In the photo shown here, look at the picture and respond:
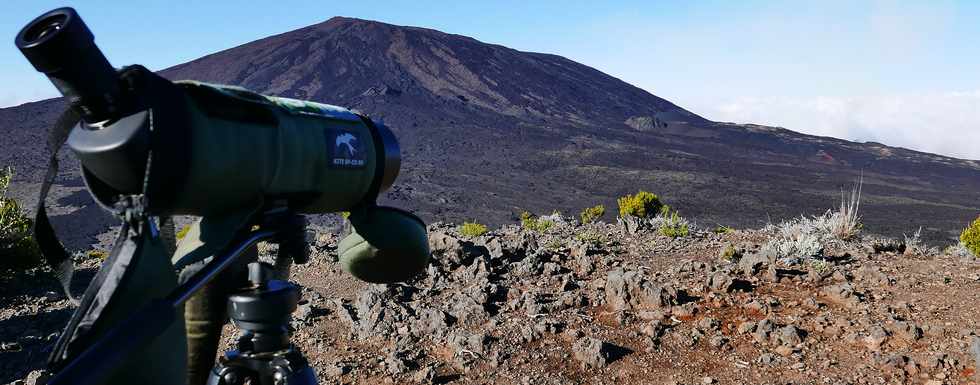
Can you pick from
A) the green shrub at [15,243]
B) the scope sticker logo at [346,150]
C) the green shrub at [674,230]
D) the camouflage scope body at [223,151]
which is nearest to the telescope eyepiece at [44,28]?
the camouflage scope body at [223,151]

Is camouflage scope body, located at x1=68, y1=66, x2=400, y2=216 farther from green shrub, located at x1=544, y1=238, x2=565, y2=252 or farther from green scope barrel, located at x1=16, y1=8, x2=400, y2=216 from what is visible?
green shrub, located at x1=544, y1=238, x2=565, y2=252

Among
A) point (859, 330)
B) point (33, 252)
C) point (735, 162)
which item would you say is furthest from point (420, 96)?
point (859, 330)

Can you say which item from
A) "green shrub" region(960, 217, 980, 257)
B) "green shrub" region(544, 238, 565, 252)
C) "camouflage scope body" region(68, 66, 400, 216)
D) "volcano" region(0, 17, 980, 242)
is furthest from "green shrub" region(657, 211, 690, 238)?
"volcano" region(0, 17, 980, 242)

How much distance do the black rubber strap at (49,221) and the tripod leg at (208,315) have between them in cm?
36

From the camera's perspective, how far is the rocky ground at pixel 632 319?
12.5 feet

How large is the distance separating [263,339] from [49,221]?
503mm

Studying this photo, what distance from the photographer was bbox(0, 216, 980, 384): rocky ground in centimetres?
380

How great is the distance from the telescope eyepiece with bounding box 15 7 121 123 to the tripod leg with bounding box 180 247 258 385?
1.77 feet

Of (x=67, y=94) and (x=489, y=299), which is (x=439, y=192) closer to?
(x=489, y=299)

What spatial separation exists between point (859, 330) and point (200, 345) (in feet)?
12.4

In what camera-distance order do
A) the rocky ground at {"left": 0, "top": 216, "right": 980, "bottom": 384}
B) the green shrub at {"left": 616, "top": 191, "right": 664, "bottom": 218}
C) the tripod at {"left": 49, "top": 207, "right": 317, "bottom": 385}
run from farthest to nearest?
the green shrub at {"left": 616, "top": 191, "right": 664, "bottom": 218} → the rocky ground at {"left": 0, "top": 216, "right": 980, "bottom": 384} → the tripod at {"left": 49, "top": 207, "right": 317, "bottom": 385}

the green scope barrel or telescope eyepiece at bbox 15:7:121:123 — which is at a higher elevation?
telescope eyepiece at bbox 15:7:121:123

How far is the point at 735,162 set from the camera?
4172 cm

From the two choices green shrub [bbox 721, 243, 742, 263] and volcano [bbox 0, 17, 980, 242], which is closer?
green shrub [bbox 721, 243, 742, 263]
